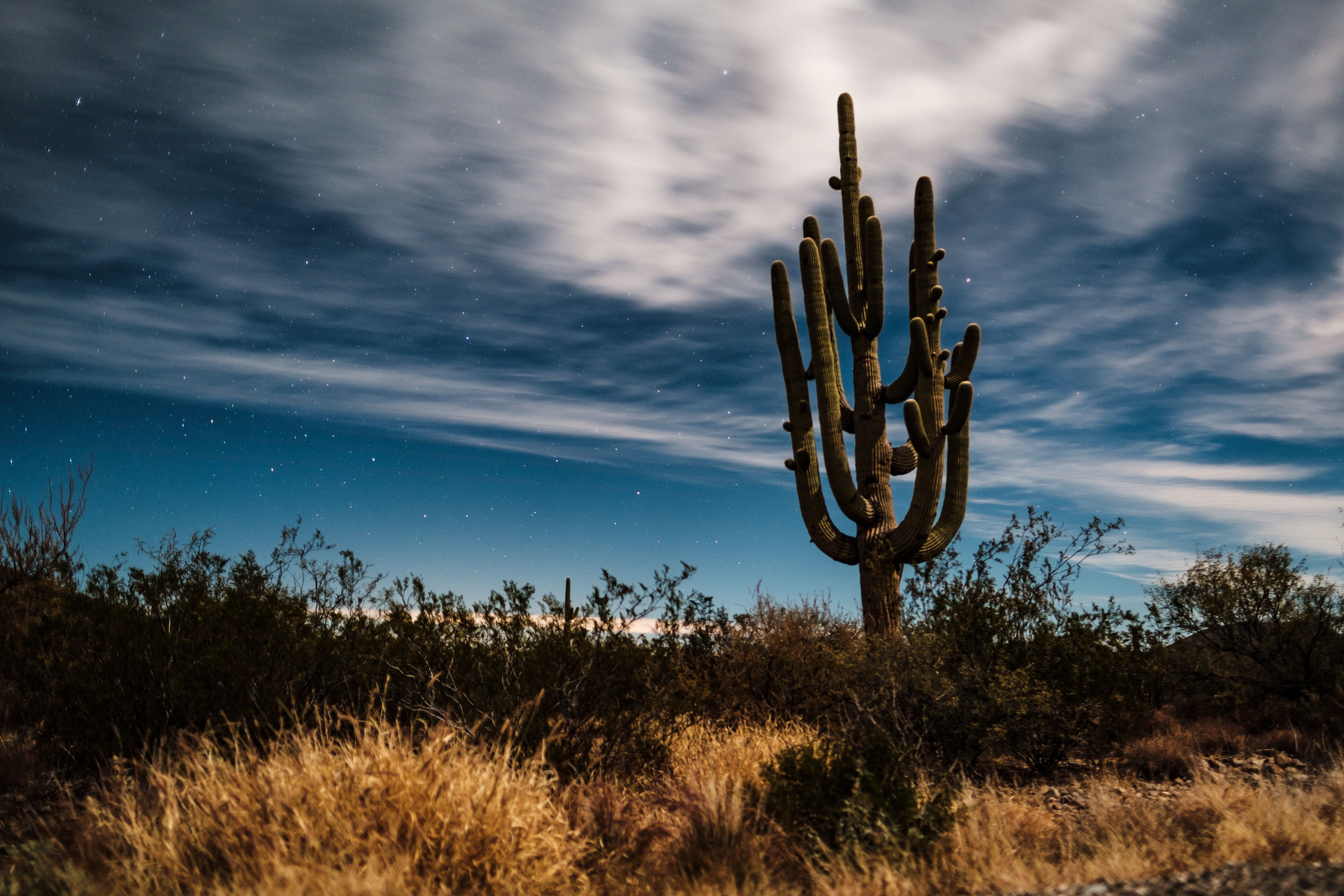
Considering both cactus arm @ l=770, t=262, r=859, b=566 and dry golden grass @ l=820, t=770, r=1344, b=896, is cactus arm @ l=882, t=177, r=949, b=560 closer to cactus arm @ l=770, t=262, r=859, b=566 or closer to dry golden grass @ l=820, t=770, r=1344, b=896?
cactus arm @ l=770, t=262, r=859, b=566

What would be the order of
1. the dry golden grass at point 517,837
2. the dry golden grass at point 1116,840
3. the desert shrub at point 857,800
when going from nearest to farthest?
1. the dry golden grass at point 517,837
2. the dry golden grass at point 1116,840
3. the desert shrub at point 857,800

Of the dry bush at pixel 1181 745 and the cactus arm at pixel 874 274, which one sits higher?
the cactus arm at pixel 874 274

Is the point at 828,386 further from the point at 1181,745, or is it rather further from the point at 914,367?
the point at 1181,745

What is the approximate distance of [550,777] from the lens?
654 cm

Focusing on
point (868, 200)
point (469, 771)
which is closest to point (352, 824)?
point (469, 771)

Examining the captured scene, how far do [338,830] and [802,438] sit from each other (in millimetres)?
10207

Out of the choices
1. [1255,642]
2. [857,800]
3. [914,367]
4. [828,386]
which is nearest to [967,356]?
[914,367]

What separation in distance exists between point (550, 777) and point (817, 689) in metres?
5.77

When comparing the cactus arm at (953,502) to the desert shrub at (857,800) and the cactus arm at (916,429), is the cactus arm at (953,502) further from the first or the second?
the desert shrub at (857,800)

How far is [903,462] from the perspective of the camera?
13.3m

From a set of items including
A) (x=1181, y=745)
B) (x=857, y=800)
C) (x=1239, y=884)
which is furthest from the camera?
(x=1181, y=745)

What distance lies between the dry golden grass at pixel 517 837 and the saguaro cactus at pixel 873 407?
6220 millimetres

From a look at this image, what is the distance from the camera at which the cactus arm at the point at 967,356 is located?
43.5 feet

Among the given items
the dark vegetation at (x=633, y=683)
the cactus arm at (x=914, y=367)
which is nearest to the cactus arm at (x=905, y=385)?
the cactus arm at (x=914, y=367)
